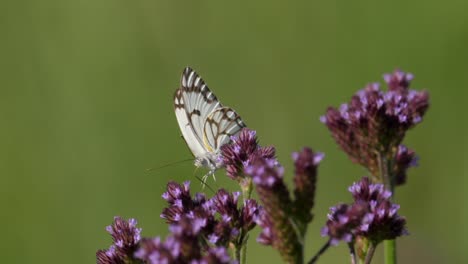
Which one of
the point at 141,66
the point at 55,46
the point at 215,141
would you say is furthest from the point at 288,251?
the point at 55,46

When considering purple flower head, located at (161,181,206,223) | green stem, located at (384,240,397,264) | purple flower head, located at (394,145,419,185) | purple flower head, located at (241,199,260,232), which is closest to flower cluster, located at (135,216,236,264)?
purple flower head, located at (241,199,260,232)

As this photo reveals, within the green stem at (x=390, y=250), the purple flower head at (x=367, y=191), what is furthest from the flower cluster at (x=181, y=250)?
the green stem at (x=390, y=250)

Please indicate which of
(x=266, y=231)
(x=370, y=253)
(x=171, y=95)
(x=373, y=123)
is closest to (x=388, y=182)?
(x=373, y=123)

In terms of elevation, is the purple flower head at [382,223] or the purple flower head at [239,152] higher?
the purple flower head at [239,152]

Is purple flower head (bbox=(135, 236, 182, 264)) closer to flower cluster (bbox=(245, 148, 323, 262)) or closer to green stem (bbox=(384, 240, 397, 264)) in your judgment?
flower cluster (bbox=(245, 148, 323, 262))

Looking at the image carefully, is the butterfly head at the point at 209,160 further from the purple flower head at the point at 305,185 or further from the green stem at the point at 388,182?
the purple flower head at the point at 305,185

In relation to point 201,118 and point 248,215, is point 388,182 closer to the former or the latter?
point 248,215
